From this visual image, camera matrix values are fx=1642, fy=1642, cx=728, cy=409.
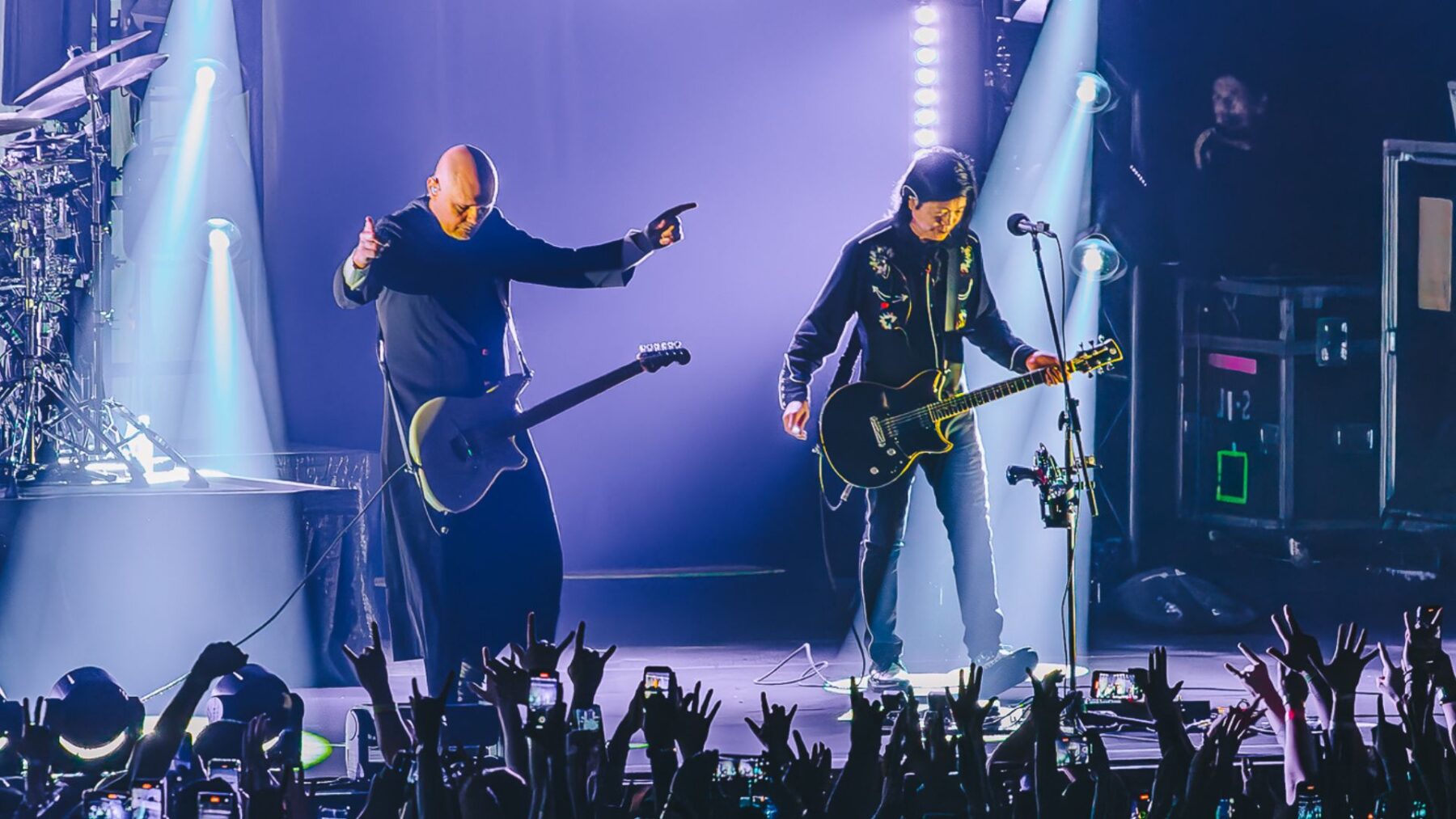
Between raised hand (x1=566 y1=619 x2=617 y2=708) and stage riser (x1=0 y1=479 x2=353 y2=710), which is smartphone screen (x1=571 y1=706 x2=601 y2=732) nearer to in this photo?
raised hand (x1=566 y1=619 x2=617 y2=708)

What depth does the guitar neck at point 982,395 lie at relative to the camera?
19.3 ft

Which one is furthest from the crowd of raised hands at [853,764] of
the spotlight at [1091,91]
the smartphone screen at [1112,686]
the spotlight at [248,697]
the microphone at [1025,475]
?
the spotlight at [1091,91]

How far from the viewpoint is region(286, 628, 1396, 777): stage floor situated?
5.06 m

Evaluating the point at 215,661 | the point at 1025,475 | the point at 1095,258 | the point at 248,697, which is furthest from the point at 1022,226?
the point at 215,661

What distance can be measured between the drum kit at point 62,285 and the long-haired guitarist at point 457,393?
3.19 ft

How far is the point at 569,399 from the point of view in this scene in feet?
19.1

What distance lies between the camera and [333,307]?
665 cm

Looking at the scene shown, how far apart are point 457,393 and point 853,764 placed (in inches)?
121

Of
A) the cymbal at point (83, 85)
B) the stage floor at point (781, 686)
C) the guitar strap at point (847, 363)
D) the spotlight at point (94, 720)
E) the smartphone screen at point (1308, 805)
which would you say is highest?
the cymbal at point (83, 85)

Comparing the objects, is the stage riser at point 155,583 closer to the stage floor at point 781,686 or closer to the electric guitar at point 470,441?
the stage floor at point 781,686

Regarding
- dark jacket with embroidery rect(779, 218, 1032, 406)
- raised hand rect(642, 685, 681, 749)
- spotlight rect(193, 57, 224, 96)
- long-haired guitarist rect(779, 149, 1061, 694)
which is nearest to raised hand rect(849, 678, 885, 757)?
raised hand rect(642, 685, 681, 749)

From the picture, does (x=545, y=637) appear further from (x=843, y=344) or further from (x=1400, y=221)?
(x=1400, y=221)

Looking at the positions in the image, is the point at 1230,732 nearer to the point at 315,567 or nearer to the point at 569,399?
the point at 569,399

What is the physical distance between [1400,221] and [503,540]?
439cm
